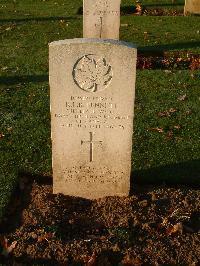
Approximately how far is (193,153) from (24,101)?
128 inches

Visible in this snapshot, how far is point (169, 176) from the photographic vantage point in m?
6.16

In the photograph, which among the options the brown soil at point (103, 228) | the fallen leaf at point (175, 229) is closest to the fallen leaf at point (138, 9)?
the brown soil at point (103, 228)

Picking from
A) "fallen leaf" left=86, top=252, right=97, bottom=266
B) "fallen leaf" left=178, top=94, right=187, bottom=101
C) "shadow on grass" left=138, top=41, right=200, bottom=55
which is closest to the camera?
"fallen leaf" left=86, top=252, right=97, bottom=266

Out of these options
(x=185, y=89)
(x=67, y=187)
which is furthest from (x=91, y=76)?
(x=185, y=89)

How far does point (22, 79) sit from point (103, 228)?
4.97m

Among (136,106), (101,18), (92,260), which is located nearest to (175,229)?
(92,260)

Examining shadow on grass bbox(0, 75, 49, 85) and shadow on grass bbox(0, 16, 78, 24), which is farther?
shadow on grass bbox(0, 16, 78, 24)

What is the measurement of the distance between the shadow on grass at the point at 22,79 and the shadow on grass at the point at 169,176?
3816 mm

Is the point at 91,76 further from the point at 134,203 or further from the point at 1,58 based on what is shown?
the point at 1,58

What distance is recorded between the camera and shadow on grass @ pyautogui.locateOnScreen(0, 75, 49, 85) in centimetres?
914

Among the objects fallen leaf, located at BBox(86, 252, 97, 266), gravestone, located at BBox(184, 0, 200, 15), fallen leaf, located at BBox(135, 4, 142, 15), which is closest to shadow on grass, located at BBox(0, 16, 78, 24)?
fallen leaf, located at BBox(135, 4, 142, 15)

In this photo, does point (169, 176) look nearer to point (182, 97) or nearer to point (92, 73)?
point (92, 73)

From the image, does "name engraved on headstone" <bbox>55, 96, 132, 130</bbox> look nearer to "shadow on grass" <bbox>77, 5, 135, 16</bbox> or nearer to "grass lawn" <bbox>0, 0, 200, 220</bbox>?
"grass lawn" <bbox>0, 0, 200, 220</bbox>

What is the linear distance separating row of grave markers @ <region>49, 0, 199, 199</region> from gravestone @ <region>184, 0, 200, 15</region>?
1099 centimetres
